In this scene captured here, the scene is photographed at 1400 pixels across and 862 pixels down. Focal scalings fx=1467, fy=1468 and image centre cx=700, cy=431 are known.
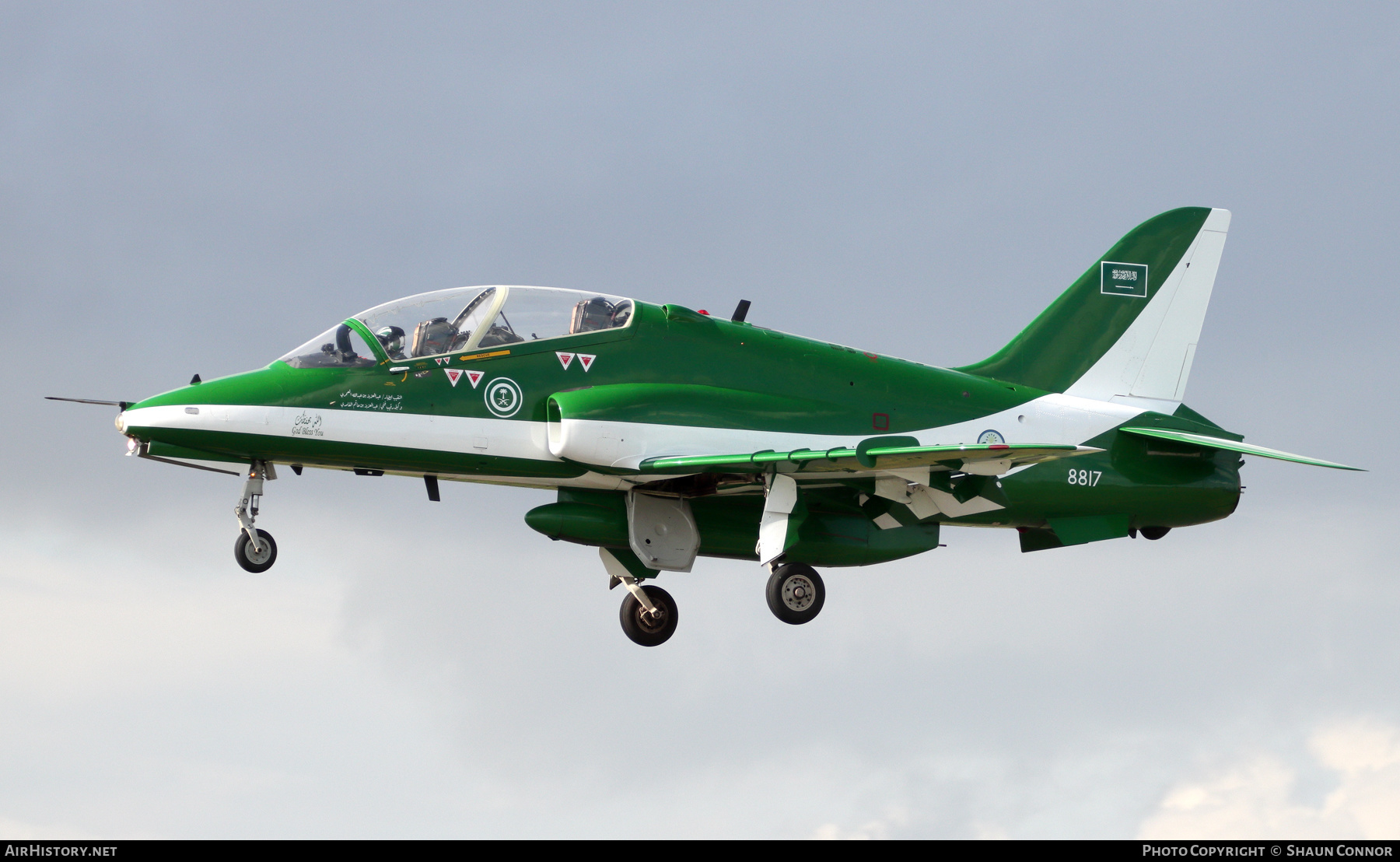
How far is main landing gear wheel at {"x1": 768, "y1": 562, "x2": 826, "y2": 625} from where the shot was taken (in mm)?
18141

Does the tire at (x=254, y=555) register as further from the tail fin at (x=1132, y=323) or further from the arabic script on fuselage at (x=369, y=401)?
the tail fin at (x=1132, y=323)

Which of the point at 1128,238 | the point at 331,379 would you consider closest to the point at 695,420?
the point at 331,379

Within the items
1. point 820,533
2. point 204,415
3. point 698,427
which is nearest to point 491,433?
point 698,427

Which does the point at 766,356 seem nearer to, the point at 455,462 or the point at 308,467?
the point at 455,462

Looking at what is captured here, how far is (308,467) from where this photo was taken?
56.8 feet

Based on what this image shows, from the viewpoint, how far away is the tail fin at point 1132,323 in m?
21.0

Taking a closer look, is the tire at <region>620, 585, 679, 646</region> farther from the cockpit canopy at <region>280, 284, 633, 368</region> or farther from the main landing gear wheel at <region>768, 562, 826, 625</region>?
the cockpit canopy at <region>280, 284, 633, 368</region>

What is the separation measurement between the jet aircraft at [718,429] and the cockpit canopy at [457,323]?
0.03 metres

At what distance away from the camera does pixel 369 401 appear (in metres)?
16.9

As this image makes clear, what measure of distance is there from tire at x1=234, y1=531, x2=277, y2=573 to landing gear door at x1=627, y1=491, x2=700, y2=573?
4435 mm

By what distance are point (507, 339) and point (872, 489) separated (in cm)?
495

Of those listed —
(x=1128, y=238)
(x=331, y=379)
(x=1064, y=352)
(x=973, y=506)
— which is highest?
(x=1128, y=238)

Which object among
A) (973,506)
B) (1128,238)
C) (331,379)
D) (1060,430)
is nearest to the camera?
(331,379)

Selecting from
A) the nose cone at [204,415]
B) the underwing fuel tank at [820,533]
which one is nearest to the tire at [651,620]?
the underwing fuel tank at [820,533]
